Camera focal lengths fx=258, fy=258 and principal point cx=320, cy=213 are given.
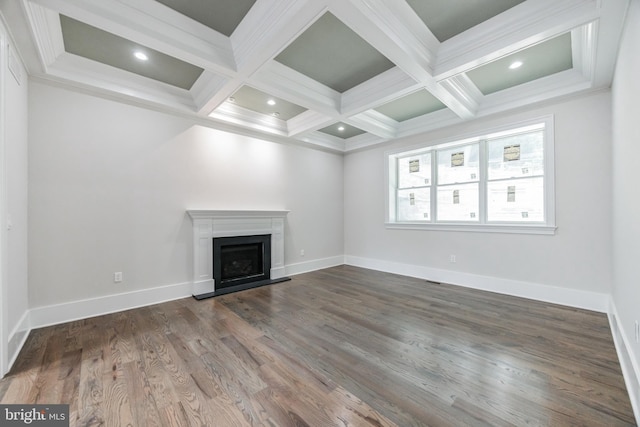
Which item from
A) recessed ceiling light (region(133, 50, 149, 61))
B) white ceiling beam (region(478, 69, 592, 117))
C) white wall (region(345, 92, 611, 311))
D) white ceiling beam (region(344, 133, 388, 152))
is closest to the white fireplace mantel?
recessed ceiling light (region(133, 50, 149, 61))

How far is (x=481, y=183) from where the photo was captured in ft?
13.7

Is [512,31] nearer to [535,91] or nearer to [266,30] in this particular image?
[535,91]

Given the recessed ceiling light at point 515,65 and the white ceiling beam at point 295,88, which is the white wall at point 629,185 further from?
the white ceiling beam at point 295,88

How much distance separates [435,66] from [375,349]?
3.00m

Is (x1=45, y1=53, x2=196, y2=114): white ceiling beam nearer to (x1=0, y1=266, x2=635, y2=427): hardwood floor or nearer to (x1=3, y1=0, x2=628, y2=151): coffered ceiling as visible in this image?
(x1=3, y1=0, x2=628, y2=151): coffered ceiling

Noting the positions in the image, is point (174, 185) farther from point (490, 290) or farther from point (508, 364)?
point (490, 290)

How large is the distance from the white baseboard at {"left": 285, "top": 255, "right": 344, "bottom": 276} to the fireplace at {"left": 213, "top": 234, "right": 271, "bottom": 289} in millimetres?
579

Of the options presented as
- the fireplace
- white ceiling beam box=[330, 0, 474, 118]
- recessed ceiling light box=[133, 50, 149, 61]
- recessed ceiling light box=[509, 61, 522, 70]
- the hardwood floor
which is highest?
recessed ceiling light box=[509, 61, 522, 70]

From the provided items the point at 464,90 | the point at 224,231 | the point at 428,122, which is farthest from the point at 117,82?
the point at 428,122

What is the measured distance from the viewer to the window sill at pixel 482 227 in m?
3.52

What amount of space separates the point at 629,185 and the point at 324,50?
2.90m

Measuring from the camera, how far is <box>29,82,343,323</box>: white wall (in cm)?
280

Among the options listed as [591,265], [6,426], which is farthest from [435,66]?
[6,426]

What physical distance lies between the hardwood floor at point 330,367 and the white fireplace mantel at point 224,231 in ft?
2.16
